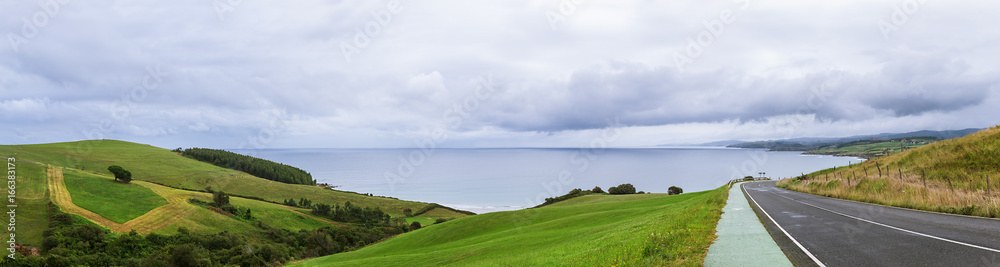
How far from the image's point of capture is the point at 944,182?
2934 cm

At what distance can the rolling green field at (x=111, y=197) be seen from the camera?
61.6 metres

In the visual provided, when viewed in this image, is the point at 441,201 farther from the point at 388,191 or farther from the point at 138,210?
the point at 138,210

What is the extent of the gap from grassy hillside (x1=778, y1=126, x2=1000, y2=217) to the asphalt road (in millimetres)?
4357

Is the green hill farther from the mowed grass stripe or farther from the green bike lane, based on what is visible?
the green bike lane

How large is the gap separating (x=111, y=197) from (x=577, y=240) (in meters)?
87.3

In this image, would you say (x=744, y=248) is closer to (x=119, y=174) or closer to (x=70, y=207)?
(x=70, y=207)

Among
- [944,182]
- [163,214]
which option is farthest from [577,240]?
[163,214]

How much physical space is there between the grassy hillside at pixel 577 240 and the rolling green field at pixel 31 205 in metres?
38.8

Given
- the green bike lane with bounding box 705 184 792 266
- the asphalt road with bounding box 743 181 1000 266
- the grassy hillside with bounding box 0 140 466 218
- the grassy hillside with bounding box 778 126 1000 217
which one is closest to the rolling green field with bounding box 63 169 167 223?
the grassy hillside with bounding box 0 140 466 218

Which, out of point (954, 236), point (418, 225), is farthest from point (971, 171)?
point (418, 225)

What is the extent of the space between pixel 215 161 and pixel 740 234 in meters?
210

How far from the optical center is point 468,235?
43.2 meters

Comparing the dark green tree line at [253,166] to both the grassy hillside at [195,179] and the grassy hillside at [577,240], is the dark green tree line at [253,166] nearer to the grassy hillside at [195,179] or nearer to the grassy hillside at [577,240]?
the grassy hillside at [195,179]

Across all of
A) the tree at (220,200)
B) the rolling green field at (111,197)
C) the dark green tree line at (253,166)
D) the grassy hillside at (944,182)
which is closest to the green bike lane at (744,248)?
the grassy hillside at (944,182)
